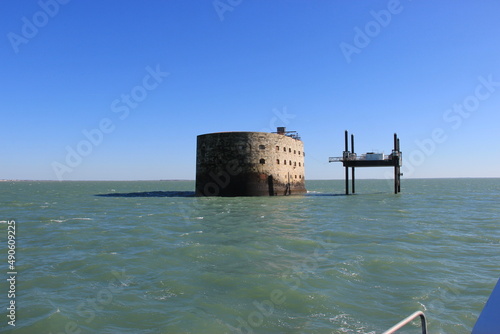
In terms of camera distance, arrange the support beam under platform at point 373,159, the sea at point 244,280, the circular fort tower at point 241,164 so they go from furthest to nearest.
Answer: the support beam under platform at point 373,159 < the circular fort tower at point 241,164 < the sea at point 244,280

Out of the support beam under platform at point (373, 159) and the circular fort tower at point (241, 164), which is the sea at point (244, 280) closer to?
the circular fort tower at point (241, 164)

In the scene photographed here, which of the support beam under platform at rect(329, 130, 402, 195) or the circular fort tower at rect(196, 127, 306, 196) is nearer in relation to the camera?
the circular fort tower at rect(196, 127, 306, 196)

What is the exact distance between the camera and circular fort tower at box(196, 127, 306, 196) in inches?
1220

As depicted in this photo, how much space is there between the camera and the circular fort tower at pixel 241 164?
30984 mm

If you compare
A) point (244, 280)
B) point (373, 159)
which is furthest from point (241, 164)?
point (244, 280)

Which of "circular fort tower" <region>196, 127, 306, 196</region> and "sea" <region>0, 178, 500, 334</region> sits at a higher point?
"circular fort tower" <region>196, 127, 306, 196</region>

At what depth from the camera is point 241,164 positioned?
1219 inches

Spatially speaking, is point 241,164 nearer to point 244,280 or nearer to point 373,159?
point 373,159

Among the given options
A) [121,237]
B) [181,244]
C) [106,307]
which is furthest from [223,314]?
[121,237]

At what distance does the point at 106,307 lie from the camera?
6188 millimetres

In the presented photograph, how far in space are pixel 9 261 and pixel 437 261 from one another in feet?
34.5

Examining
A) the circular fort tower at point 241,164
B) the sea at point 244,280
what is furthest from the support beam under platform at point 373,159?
the sea at point 244,280

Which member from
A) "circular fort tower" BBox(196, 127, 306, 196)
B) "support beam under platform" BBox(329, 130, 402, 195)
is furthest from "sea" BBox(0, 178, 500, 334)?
"support beam under platform" BBox(329, 130, 402, 195)

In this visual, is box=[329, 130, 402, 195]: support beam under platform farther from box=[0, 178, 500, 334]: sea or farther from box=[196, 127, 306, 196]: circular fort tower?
box=[0, 178, 500, 334]: sea
